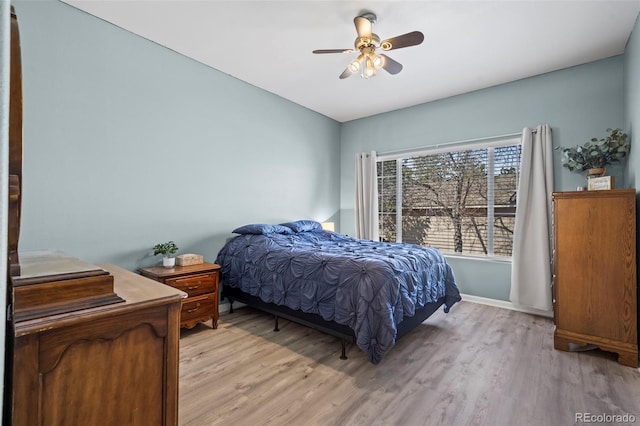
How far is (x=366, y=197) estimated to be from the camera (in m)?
4.95

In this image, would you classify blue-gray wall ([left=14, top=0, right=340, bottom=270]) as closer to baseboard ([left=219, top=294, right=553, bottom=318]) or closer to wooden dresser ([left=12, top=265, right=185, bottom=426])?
baseboard ([left=219, top=294, right=553, bottom=318])

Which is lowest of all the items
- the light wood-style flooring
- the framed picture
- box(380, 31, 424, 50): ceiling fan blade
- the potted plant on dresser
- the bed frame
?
the light wood-style flooring

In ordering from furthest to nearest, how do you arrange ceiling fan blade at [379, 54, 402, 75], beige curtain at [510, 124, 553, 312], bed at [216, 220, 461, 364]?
beige curtain at [510, 124, 553, 312] → ceiling fan blade at [379, 54, 402, 75] → bed at [216, 220, 461, 364]

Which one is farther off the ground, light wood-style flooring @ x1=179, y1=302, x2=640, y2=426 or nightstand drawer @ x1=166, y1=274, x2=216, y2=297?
nightstand drawer @ x1=166, y1=274, x2=216, y2=297

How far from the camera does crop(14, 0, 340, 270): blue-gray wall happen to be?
2.37 metres

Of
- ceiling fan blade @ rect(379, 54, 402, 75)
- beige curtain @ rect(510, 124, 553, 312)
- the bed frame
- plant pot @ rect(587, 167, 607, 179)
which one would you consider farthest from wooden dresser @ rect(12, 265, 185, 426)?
beige curtain @ rect(510, 124, 553, 312)

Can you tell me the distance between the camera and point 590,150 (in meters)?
2.92

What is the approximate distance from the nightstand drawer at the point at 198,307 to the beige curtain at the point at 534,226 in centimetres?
337

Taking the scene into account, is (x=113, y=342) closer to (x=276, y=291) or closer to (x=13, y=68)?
(x=13, y=68)

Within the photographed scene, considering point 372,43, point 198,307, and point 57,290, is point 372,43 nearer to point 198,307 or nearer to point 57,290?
point 57,290

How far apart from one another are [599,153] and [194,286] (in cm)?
402

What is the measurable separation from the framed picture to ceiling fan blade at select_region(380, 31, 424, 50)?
6.40 feet

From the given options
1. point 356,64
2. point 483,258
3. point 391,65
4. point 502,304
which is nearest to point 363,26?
point 356,64

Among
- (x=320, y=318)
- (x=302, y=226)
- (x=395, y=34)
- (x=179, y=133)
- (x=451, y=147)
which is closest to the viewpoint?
(x=320, y=318)
